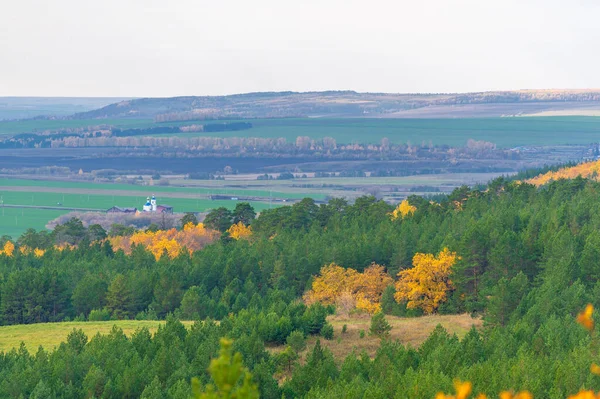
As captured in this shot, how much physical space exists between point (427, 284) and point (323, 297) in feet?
31.4

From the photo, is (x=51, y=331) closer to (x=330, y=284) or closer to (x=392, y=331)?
(x=392, y=331)

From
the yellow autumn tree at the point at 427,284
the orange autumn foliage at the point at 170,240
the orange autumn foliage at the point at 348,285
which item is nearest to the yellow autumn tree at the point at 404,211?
the orange autumn foliage at the point at 170,240

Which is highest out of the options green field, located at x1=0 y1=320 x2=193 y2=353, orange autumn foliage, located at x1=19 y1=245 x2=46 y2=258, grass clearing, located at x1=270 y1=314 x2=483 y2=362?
grass clearing, located at x1=270 y1=314 x2=483 y2=362

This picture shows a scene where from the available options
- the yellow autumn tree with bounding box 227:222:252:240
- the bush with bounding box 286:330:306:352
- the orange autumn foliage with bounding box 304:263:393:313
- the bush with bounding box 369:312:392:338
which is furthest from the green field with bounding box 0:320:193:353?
the yellow autumn tree with bounding box 227:222:252:240

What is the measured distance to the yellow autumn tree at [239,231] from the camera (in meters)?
125

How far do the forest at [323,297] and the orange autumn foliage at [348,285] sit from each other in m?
0.14

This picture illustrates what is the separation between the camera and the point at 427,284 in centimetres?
8238

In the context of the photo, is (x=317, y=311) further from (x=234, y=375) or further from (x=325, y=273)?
(x=234, y=375)

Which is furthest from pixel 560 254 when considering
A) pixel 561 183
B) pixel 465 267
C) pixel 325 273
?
pixel 561 183

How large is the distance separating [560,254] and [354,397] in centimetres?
3937

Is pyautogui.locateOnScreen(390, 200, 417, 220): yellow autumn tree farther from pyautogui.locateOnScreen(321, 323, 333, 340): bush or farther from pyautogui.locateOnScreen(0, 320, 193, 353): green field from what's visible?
pyautogui.locateOnScreen(321, 323, 333, 340): bush

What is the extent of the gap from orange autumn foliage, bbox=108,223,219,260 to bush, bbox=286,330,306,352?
187 feet

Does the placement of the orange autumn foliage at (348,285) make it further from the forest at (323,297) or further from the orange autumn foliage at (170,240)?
the orange autumn foliage at (170,240)

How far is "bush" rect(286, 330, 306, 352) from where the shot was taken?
5984cm
